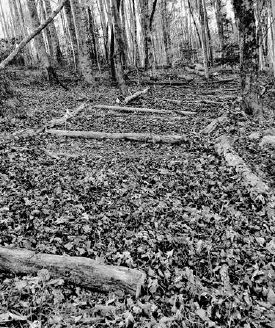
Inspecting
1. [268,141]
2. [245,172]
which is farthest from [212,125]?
[245,172]

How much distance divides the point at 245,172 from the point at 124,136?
4029mm

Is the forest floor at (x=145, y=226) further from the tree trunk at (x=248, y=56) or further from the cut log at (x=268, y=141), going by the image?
the tree trunk at (x=248, y=56)

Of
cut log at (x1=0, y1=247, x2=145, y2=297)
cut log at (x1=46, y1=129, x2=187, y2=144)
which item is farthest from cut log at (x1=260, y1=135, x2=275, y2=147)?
cut log at (x1=0, y1=247, x2=145, y2=297)

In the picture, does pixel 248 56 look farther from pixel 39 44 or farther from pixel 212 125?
pixel 39 44

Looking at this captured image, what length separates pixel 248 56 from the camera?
9320 millimetres

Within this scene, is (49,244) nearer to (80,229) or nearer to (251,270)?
(80,229)

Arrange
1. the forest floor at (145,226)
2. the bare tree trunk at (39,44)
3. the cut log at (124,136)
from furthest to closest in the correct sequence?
the bare tree trunk at (39,44) → the cut log at (124,136) → the forest floor at (145,226)

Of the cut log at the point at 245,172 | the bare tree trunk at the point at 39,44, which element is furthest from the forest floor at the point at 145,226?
the bare tree trunk at the point at 39,44

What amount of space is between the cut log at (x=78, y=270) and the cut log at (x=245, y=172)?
2666 millimetres

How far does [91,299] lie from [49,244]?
1078 mm

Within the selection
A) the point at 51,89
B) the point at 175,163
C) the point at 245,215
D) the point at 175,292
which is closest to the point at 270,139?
the point at 175,163

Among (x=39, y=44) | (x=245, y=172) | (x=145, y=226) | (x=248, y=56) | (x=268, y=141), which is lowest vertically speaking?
(x=145, y=226)

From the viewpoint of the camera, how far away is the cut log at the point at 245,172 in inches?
202

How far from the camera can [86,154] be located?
25.4ft
